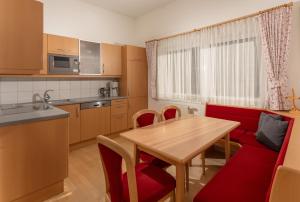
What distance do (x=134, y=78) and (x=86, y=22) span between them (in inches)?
61.8

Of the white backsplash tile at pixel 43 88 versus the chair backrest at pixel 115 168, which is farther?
the white backsplash tile at pixel 43 88

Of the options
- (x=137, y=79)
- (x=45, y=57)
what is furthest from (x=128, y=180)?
(x=137, y=79)

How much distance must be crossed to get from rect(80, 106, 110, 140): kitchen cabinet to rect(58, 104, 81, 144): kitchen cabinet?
77mm

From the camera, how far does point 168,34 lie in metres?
3.91

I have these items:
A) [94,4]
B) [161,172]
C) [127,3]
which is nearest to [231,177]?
[161,172]

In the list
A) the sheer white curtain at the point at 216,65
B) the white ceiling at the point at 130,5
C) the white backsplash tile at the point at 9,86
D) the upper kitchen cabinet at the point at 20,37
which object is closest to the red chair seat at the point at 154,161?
the upper kitchen cabinet at the point at 20,37

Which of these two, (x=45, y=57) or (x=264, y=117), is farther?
(x=45, y=57)

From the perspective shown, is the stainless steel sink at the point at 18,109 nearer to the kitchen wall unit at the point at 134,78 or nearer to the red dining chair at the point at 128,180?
the red dining chair at the point at 128,180

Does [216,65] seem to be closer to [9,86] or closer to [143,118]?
[143,118]

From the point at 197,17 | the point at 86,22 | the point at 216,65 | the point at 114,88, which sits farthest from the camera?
the point at 114,88

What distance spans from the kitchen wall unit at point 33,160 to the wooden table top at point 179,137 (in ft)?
2.71

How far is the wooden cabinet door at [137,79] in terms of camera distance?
4.11 metres

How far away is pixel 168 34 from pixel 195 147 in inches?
123

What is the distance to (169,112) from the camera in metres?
2.57
